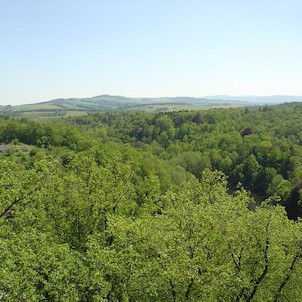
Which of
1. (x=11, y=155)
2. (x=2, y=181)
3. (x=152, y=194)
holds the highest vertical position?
(x=2, y=181)

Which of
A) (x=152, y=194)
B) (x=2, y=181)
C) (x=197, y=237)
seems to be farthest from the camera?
(x=152, y=194)

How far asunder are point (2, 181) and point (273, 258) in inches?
754

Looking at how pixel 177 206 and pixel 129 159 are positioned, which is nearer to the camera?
pixel 177 206

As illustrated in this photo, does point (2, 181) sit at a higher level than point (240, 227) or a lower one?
higher

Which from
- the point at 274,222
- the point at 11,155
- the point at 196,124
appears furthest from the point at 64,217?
the point at 196,124

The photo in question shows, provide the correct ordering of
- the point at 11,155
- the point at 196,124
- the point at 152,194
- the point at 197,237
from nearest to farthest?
1. the point at 197,237
2. the point at 152,194
3. the point at 11,155
4. the point at 196,124

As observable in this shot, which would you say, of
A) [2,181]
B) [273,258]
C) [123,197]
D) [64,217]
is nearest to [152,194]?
[123,197]

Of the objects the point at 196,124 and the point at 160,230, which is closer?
the point at 160,230

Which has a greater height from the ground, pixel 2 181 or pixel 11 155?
pixel 2 181

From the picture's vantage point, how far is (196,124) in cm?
19325

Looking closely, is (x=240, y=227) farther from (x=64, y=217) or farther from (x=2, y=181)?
(x=2, y=181)

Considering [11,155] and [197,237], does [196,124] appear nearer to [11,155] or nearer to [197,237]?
[11,155]

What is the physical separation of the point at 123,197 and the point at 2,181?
1326 cm

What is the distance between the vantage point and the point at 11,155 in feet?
423
